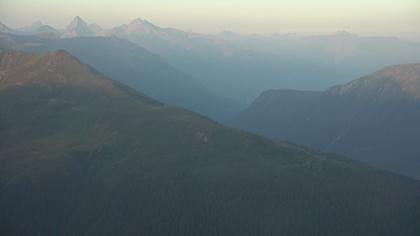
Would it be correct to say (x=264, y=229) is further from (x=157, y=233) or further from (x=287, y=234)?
(x=157, y=233)

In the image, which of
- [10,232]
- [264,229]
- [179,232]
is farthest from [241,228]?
[10,232]

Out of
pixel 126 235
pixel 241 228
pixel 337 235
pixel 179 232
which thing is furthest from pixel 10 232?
pixel 337 235

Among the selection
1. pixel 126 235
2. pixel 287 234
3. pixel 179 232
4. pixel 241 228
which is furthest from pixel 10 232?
pixel 287 234

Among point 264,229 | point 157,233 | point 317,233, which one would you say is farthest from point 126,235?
point 317,233

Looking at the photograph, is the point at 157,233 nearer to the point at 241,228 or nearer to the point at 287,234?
the point at 241,228

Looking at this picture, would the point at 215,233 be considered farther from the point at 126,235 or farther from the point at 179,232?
the point at 126,235

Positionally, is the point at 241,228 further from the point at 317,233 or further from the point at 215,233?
the point at 317,233
